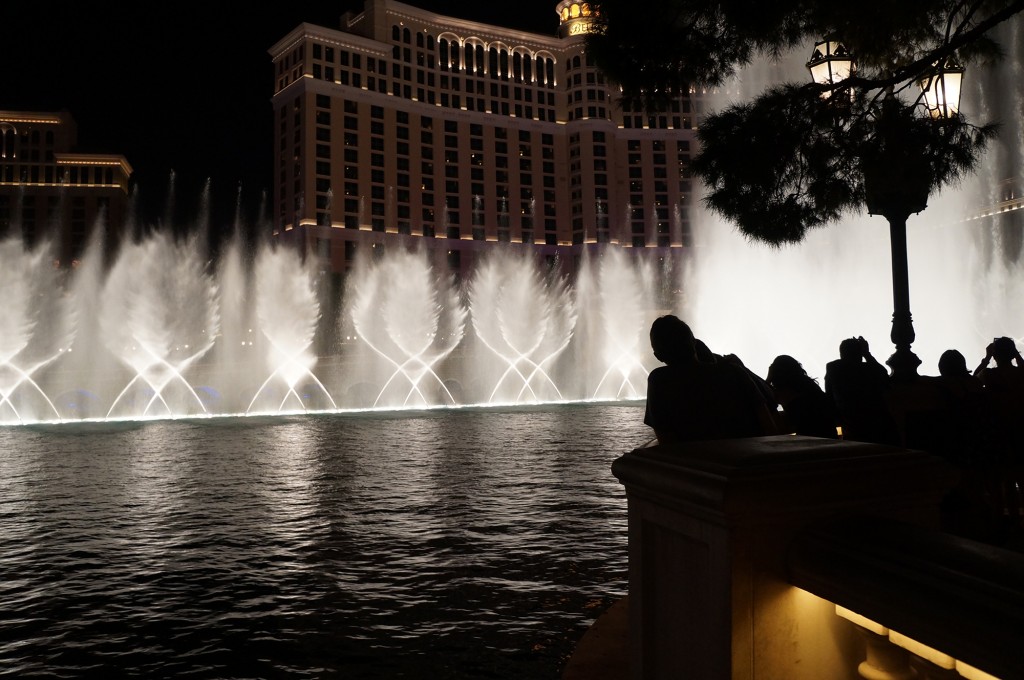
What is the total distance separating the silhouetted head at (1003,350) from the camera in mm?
6621

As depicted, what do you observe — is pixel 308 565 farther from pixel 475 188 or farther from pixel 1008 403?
pixel 475 188

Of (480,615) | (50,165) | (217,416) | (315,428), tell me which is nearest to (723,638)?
(480,615)

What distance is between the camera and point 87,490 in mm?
11250

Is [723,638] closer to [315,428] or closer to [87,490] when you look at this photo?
[87,490]

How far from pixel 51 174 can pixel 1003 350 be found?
126358mm

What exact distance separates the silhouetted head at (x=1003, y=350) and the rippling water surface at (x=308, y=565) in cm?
351

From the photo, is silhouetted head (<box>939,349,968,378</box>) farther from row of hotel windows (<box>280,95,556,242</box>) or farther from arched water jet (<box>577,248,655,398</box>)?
row of hotel windows (<box>280,95,556,242</box>)

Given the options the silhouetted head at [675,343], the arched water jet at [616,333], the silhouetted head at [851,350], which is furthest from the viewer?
the arched water jet at [616,333]

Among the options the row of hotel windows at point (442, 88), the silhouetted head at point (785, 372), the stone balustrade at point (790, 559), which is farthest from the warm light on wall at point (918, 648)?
the row of hotel windows at point (442, 88)

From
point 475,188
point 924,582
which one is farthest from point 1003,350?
point 475,188

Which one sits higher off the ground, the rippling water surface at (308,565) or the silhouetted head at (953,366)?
the silhouetted head at (953,366)

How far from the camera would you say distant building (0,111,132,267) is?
109750 millimetres

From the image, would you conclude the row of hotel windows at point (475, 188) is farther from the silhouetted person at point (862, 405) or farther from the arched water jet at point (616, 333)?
the silhouetted person at point (862, 405)

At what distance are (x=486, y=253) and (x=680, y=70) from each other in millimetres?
90426
